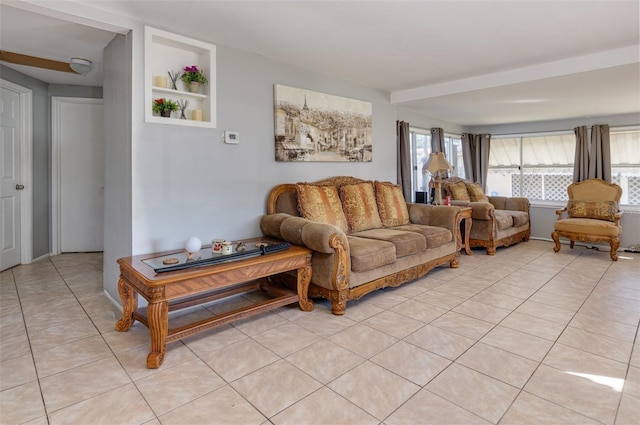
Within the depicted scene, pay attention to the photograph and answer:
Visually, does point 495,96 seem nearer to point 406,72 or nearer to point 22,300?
point 406,72

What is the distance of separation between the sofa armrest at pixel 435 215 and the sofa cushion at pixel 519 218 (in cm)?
196

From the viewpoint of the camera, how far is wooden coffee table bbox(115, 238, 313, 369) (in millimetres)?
2018

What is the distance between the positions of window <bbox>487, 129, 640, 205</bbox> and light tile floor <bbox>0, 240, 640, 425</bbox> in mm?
3532

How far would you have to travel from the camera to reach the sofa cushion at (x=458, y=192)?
5594 millimetres

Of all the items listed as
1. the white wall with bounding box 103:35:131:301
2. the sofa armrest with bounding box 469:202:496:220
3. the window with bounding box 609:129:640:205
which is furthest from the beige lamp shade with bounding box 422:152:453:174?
the white wall with bounding box 103:35:131:301

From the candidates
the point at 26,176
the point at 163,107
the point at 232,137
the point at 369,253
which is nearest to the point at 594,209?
the point at 369,253

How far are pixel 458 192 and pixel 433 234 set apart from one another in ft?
7.34

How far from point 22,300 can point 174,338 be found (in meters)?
1.94

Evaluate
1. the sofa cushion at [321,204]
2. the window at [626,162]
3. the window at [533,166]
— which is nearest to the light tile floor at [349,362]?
the sofa cushion at [321,204]

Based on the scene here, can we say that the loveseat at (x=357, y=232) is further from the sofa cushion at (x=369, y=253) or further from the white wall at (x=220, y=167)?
the white wall at (x=220, y=167)

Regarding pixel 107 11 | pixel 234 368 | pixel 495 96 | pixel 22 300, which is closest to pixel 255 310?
pixel 234 368

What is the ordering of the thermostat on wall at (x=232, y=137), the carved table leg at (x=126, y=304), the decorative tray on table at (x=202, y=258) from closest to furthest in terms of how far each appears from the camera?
the decorative tray on table at (x=202, y=258) → the carved table leg at (x=126, y=304) → the thermostat on wall at (x=232, y=137)

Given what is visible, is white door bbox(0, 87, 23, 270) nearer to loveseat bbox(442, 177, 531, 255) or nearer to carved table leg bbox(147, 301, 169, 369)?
carved table leg bbox(147, 301, 169, 369)

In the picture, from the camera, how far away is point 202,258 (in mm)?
2387
